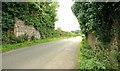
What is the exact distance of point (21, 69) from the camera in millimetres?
8445

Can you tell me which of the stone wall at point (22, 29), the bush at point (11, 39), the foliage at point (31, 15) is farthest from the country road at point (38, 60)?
the stone wall at point (22, 29)

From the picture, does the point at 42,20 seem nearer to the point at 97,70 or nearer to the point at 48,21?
the point at 48,21

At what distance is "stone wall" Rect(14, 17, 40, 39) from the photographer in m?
20.3

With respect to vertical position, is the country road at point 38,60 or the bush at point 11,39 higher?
the bush at point 11,39

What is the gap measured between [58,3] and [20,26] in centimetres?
1884

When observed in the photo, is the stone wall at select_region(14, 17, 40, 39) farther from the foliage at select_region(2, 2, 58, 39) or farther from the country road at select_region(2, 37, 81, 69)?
the country road at select_region(2, 37, 81, 69)

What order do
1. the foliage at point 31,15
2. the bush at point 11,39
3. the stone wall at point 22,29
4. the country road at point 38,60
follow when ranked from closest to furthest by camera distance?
the country road at point 38,60 → the bush at point 11,39 → the foliage at point 31,15 → the stone wall at point 22,29

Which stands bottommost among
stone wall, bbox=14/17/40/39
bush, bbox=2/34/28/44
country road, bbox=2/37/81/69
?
country road, bbox=2/37/81/69

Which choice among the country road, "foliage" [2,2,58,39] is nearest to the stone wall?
"foliage" [2,2,58,39]

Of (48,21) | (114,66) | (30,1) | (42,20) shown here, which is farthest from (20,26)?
(114,66)

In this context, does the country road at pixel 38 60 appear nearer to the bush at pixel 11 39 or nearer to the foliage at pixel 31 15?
the bush at pixel 11 39

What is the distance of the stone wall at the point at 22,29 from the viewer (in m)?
20.3

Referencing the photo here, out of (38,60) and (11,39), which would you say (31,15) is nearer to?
(11,39)

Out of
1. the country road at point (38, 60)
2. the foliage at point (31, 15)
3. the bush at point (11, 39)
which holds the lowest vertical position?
the country road at point (38, 60)
